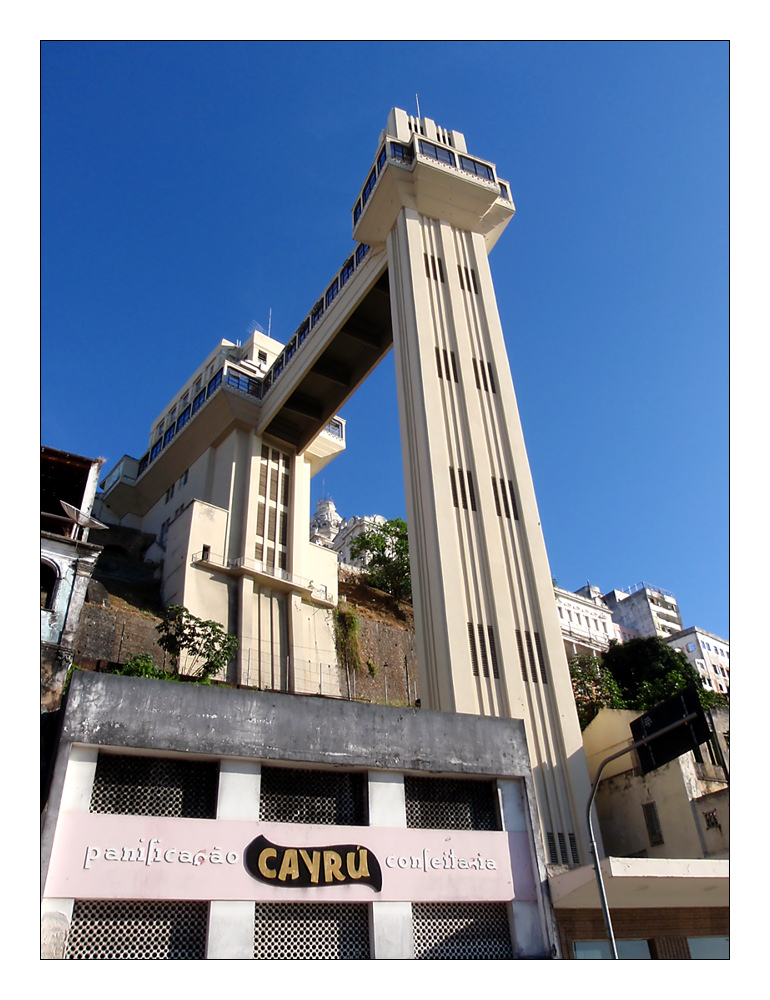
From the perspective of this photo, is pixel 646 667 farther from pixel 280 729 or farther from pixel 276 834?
pixel 276 834

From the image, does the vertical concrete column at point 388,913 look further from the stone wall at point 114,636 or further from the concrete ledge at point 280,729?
the stone wall at point 114,636

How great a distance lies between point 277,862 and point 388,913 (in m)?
2.09

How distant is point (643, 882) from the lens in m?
13.8

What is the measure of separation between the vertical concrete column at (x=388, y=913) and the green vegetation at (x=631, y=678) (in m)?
21.9

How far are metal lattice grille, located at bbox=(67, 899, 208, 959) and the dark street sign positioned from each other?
24.6 feet

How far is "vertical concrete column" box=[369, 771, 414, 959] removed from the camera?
12.2m

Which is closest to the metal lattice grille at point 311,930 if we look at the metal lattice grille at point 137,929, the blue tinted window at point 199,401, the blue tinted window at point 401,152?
the metal lattice grille at point 137,929

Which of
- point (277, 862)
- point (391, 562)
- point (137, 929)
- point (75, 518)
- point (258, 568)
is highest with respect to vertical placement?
point (391, 562)

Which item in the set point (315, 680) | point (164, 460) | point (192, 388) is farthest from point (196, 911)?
point (192, 388)

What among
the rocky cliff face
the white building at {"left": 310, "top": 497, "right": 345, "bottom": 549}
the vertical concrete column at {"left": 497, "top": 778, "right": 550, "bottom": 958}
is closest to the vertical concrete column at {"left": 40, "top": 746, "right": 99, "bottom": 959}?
the vertical concrete column at {"left": 497, "top": 778, "right": 550, "bottom": 958}

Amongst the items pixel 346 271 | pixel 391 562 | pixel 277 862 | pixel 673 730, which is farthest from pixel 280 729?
pixel 391 562

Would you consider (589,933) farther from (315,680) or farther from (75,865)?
(315,680)

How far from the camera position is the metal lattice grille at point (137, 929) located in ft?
35.2

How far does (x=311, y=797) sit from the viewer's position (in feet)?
43.4
